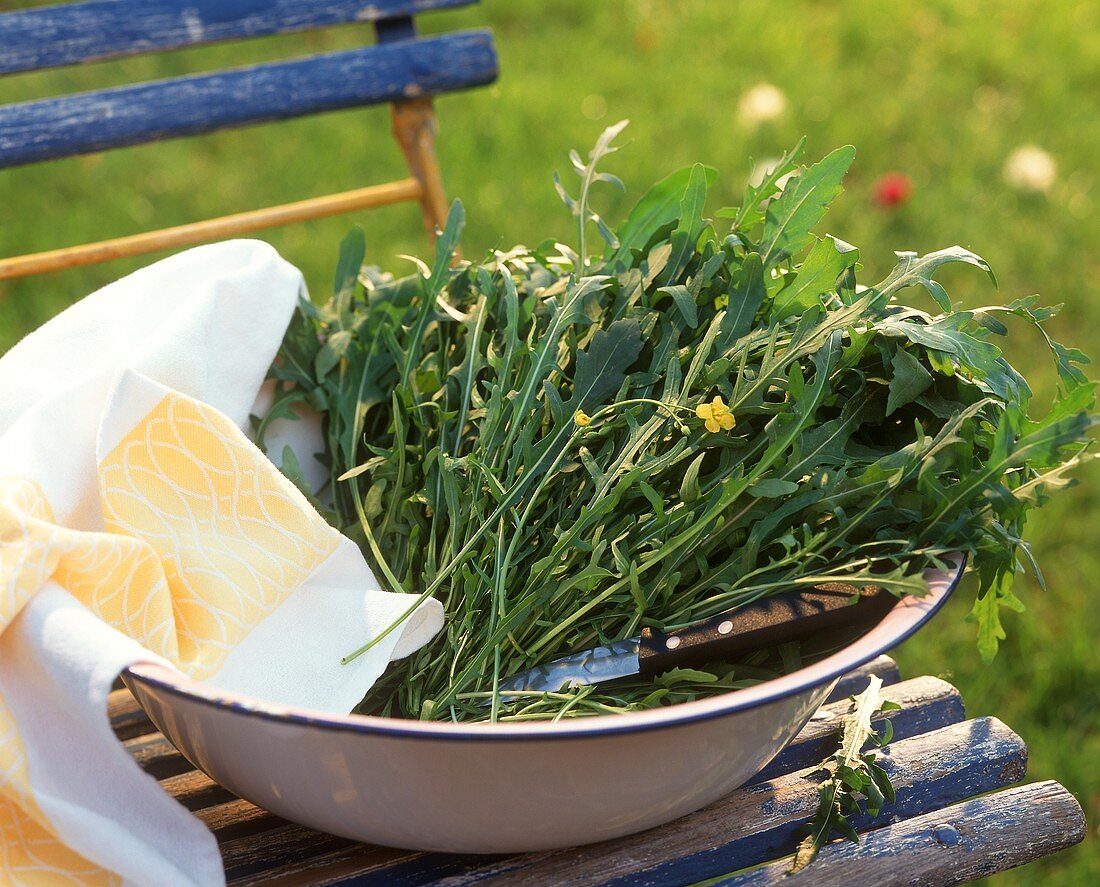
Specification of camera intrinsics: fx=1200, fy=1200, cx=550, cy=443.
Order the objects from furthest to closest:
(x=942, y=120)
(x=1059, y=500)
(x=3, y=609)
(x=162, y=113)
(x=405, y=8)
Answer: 1. (x=942, y=120)
2. (x=1059, y=500)
3. (x=405, y=8)
4. (x=162, y=113)
5. (x=3, y=609)

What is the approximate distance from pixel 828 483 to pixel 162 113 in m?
0.97

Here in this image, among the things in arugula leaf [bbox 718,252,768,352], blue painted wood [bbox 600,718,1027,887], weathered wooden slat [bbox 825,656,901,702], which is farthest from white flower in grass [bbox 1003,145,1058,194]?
arugula leaf [bbox 718,252,768,352]

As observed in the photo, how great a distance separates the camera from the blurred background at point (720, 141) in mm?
2559

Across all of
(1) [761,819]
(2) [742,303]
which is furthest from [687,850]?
(2) [742,303]

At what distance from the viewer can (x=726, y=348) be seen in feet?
3.00

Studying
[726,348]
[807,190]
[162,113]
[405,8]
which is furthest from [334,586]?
[405,8]

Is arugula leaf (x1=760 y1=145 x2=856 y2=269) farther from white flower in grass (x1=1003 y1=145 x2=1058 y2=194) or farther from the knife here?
white flower in grass (x1=1003 y1=145 x2=1058 y2=194)

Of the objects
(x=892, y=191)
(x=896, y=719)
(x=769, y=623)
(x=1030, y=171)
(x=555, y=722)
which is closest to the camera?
(x=555, y=722)

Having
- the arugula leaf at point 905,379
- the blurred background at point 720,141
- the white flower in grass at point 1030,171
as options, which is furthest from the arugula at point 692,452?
the white flower in grass at point 1030,171

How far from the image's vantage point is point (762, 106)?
283 cm

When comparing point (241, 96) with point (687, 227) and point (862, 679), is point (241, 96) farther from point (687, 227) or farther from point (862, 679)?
point (862, 679)

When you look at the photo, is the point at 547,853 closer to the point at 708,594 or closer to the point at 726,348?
the point at 708,594

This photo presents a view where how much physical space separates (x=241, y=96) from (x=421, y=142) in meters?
0.24

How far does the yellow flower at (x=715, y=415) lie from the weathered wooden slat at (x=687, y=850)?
0.33 meters
